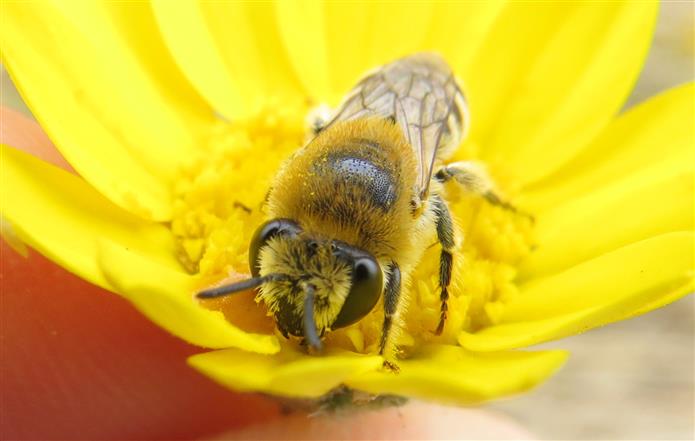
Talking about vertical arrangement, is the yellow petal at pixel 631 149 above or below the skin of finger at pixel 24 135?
above

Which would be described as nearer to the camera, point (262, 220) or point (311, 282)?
point (311, 282)

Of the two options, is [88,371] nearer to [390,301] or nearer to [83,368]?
[83,368]

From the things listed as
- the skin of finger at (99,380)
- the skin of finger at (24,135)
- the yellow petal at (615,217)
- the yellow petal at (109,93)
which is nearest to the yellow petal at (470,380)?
the skin of finger at (99,380)

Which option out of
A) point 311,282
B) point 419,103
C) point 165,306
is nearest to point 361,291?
point 311,282

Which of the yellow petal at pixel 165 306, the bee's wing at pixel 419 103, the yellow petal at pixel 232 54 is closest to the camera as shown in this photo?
the yellow petal at pixel 165 306

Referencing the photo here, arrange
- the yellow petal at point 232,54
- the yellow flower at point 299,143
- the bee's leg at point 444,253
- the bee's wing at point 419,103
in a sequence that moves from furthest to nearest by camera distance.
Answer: the yellow petal at point 232,54 → the bee's wing at point 419,103 → the bee's leg at point 444,253 → the yellow flower at point 299,143

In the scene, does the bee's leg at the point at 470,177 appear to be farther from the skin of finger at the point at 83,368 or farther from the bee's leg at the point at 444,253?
the skin of finger at the point at 83,368
